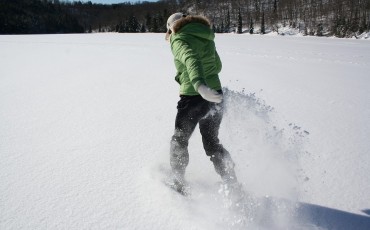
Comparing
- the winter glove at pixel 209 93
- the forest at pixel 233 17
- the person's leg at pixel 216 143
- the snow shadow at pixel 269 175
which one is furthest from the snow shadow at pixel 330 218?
the forest at pixel 233 17

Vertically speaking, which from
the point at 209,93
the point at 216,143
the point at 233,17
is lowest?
the point at 216,143

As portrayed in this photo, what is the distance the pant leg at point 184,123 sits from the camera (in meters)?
2.52

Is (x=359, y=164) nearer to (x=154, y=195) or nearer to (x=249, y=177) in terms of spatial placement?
(x=249, y=177)

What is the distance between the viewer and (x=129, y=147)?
3.71 meters

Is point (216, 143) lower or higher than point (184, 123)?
lower

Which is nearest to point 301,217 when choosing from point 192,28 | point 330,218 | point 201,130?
point 330,218

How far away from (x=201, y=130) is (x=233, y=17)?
95.9m

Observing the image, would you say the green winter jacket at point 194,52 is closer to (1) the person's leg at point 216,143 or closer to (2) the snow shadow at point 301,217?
(1) the person's leg at point 216,143

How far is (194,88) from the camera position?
230cm

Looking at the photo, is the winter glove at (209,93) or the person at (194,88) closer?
the winter glove at (209,93)

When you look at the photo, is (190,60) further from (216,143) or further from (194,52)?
(216,143)

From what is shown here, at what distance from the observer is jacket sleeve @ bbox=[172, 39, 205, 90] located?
214 centimetres

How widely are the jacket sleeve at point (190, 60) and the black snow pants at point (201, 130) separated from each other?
13.9 inches

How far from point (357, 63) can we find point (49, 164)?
994 cm
